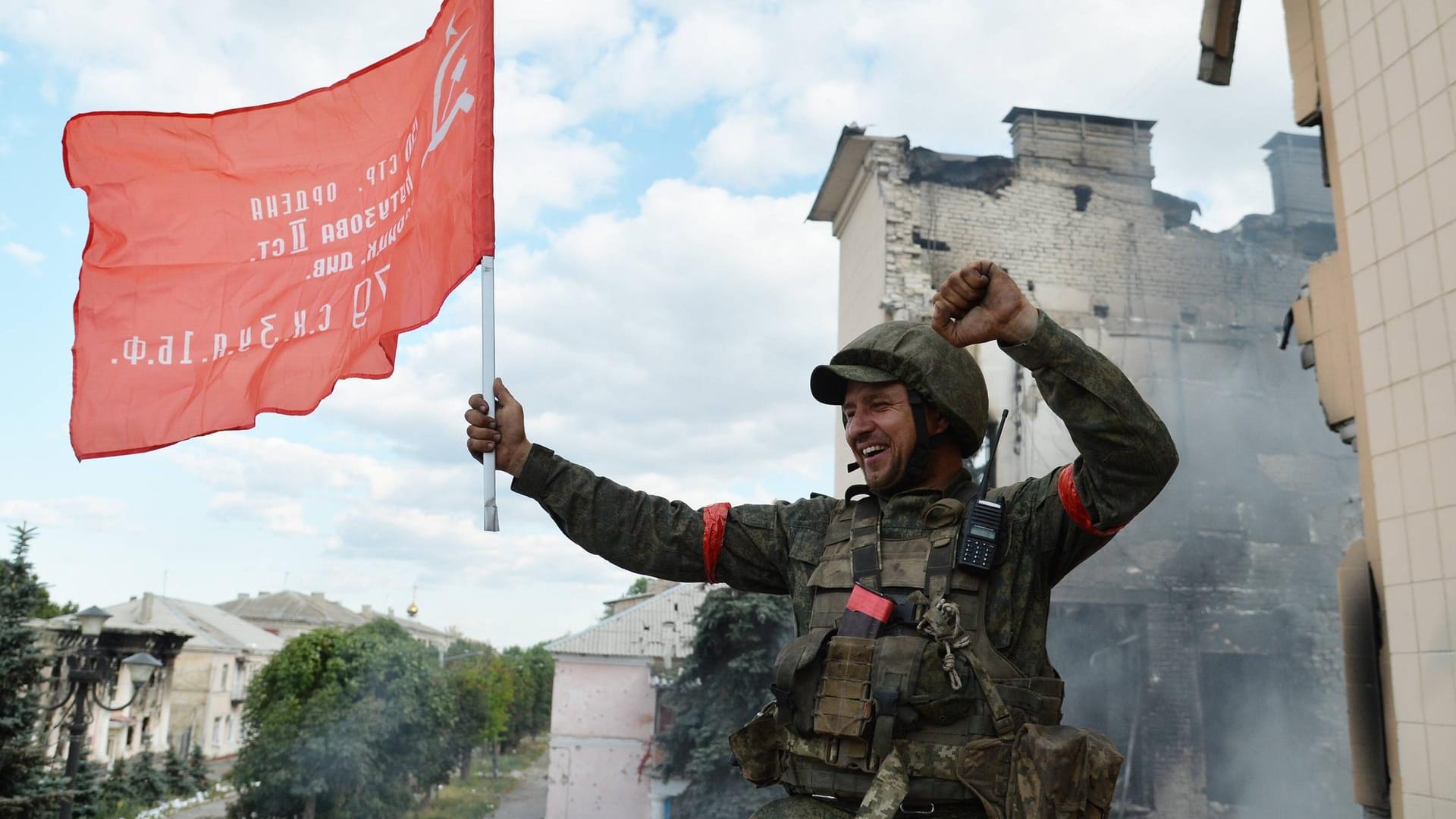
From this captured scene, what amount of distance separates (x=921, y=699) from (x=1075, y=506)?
0.60 metres

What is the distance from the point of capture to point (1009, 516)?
2.65 metres

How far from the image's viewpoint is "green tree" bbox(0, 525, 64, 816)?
13.1 m

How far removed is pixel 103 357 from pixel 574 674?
92.1 feet

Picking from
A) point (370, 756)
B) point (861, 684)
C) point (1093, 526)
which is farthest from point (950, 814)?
point (370, 756)

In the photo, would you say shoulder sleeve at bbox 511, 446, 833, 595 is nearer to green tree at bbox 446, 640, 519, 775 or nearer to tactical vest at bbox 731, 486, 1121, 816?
tactical vest at bbox 731, 486, 1121, 816

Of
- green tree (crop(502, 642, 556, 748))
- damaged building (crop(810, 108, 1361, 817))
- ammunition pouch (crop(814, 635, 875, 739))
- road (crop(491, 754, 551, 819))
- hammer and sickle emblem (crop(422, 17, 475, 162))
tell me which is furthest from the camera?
green tree (crop(502, 642, 556, 748))

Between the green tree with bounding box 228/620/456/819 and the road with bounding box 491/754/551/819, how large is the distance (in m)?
8.69

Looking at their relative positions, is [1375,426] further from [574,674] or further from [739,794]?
[574,674]

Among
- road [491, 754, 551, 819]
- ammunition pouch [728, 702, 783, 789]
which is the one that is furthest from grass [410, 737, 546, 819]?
ammunition pouch [728, 702, 783, 789]

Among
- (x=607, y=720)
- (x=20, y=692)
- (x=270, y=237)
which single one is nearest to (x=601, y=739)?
(x=607, y=720)

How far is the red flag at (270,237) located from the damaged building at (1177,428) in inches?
641

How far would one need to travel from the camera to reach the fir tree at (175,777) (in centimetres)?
2611

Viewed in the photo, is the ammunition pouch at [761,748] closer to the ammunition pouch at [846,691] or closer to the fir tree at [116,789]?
the ammunition pouch at [846,691]

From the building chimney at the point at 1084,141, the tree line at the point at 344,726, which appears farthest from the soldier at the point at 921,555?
the tree line at the point at 344,726
